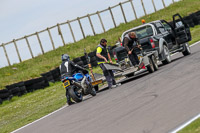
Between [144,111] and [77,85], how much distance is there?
238 inches

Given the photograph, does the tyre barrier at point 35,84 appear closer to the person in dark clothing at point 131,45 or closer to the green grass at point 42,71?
the green grass at point 42,71

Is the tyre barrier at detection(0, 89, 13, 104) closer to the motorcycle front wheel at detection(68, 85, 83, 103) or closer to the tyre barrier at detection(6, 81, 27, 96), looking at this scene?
the tyre barrier at detection(6, 81, 27, 96)

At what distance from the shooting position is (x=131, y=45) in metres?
17.8

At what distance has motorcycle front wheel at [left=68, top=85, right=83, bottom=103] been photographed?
50.8 ft

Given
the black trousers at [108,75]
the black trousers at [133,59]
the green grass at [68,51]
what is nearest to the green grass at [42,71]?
the green grass at [68,51]

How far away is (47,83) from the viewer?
26.7m

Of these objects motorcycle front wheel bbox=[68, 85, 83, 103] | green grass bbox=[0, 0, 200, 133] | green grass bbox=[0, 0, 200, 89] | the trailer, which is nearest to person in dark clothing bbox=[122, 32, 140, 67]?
the trailer

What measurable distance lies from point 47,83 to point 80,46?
54.0ft

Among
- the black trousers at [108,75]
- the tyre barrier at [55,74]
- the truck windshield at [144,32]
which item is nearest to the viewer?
the black trousers at [108,75]

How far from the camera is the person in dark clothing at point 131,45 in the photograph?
57.6ft

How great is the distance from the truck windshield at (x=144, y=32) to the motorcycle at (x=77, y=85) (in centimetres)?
345

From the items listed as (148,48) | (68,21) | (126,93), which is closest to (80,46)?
(68,21)

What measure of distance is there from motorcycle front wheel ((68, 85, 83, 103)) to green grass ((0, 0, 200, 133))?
1009 mm

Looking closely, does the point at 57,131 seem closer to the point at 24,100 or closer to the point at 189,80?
the point at 189,80
